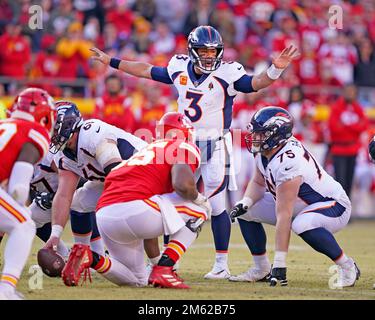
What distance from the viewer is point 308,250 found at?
388 inches

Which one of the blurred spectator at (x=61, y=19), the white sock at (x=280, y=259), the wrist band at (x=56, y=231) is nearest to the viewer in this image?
the white sock at (x=280, y=259)

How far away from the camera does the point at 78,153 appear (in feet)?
23.2

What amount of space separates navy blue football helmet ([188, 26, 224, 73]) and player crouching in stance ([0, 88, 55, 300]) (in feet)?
7.32

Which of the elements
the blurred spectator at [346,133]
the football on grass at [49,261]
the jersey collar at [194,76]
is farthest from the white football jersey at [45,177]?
the blurred spectator at [346,133]

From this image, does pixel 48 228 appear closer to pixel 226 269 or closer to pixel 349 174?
pixel 226 269

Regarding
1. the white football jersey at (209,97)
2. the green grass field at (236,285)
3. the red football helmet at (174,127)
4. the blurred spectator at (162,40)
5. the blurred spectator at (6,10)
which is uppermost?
the blurred spectator at (6,10)

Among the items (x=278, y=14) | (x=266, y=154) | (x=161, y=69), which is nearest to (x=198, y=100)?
(x=161, y=69)

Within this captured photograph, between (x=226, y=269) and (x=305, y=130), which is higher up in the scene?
(x=305, y=130)

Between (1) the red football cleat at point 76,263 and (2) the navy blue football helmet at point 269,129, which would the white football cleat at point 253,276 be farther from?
(1) the red football cleat at point 76,263

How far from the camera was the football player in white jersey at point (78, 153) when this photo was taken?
22.8ft

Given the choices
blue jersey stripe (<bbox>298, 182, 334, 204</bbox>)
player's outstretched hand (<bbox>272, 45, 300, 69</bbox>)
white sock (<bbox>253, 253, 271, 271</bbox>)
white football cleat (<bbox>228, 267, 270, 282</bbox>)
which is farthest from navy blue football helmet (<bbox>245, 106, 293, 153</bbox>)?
white football cleat (<bbox>228, 267, 270, 282</bbox>)

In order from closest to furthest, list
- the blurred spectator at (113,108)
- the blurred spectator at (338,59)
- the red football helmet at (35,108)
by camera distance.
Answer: the red football helmet at (35,108), the blurred spectator at (113,108), the blurred spectator at (338,59)

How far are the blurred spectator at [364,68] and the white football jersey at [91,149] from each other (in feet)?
31.9

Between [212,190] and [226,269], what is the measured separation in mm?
695
